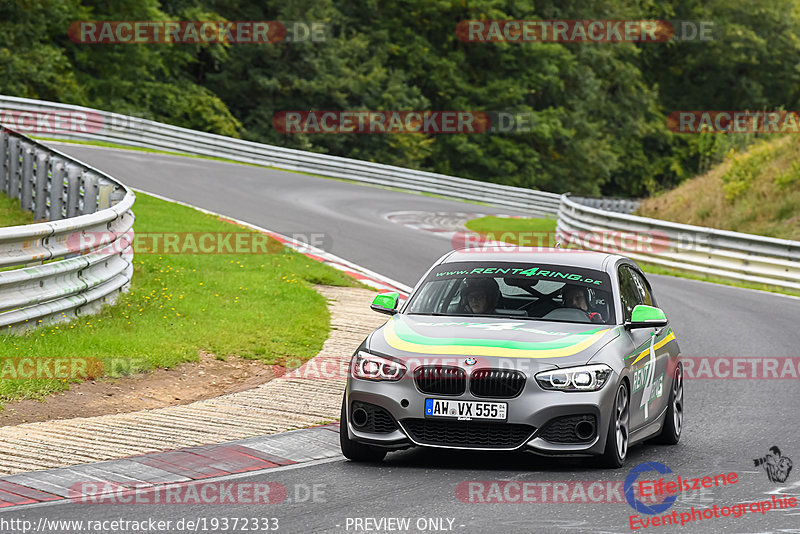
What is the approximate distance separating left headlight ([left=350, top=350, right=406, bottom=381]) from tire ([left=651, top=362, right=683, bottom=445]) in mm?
2545

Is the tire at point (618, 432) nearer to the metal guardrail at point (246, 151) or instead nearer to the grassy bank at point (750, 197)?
the grassy bank at point (750, 197)

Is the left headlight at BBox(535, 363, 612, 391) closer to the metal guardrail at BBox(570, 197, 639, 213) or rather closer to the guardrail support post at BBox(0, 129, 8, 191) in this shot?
the guardrail support post at BBox(0, 129, 8, 191)

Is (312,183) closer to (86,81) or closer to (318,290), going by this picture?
(86,81)

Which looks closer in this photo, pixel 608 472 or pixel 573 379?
pixel 573 379

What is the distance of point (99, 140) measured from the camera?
38.4 m

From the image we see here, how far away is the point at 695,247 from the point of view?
24.8 meters

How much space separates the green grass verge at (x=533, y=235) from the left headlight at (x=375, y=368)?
15847 millimetres

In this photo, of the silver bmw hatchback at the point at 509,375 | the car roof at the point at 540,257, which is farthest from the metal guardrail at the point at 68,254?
the car roof at the point at 540,257

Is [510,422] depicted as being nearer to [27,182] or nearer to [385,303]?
[385,303]

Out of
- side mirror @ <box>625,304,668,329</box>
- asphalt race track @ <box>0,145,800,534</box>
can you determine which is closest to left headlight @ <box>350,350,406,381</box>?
asphalt race track @ <box>0,145,800,534</box>

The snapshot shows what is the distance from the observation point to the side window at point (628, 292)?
365 inches

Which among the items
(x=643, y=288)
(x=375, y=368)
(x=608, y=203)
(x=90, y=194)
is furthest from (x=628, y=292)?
(x=608, y=203)

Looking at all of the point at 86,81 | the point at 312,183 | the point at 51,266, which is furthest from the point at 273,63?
the point at 51,266

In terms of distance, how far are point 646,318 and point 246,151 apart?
3250cm
